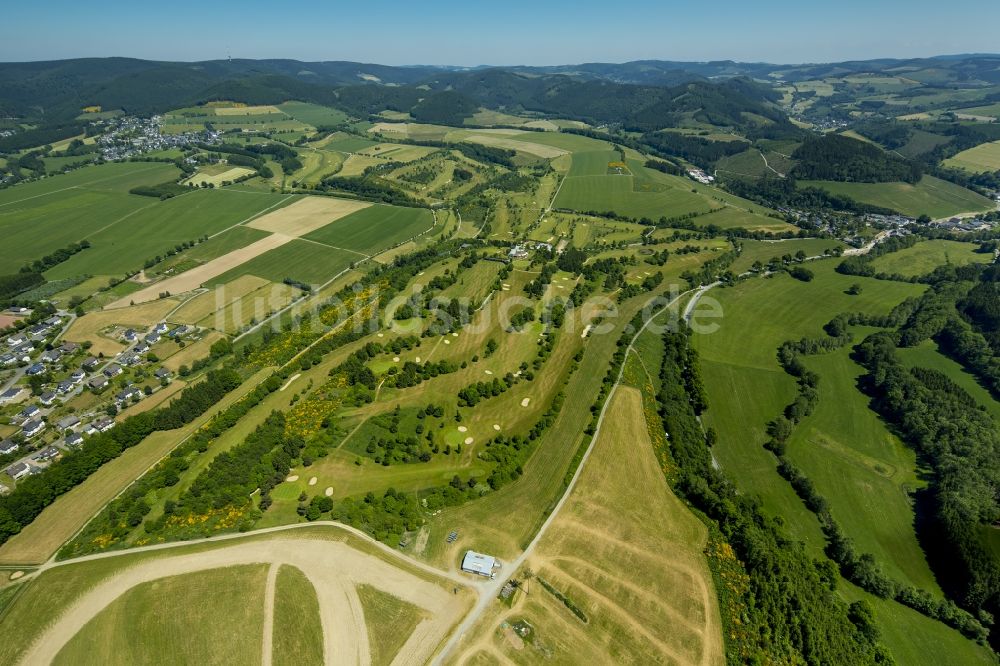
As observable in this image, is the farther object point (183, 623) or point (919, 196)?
point (919, 196)

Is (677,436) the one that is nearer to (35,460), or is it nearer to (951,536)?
(951,536)

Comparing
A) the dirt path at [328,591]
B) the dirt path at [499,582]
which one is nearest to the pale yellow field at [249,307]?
the dirt path at [328,591]

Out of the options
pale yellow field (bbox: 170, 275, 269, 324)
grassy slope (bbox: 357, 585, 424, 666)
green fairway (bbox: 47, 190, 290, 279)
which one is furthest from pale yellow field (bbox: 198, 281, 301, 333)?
grassy slope (bbox: 357, 585, 424, 666)

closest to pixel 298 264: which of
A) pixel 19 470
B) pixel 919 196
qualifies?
pixel 19 470

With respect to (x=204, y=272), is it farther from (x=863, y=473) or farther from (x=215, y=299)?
(x=863, y=473)

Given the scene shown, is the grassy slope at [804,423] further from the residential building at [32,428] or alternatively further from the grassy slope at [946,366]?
the residential building at [32,428]

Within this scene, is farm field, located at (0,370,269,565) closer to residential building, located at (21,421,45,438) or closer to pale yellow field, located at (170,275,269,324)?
residential building, located at (21,421,45,438)
